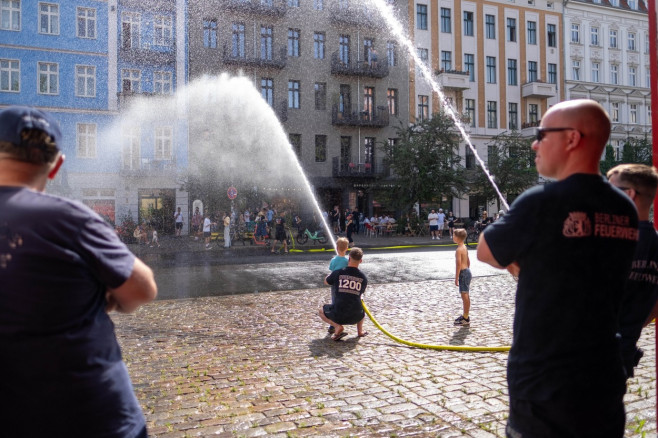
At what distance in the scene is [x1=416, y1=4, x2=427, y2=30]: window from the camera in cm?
4091

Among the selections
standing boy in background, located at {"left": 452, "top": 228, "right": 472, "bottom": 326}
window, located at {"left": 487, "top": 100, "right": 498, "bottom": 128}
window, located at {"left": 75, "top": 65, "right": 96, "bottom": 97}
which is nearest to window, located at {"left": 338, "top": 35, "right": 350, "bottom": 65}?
window, located at {"left": 487, "top": 100, "right": 498, "bottom": 128}

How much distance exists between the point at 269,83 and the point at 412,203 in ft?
43.3

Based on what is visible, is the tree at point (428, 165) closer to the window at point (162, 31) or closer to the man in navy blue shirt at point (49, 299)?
the window at point (162, 31)

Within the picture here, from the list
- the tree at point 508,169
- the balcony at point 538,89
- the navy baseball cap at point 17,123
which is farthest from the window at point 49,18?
the balcony at point 538,89

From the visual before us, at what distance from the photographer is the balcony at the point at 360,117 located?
38156 millimetres

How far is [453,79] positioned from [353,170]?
11004 mm

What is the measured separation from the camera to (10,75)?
3053 cm

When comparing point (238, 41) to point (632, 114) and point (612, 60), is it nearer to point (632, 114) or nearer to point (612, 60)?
point (612, 60)

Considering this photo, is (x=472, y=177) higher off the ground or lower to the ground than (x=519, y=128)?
lower

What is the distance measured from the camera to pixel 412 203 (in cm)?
3372

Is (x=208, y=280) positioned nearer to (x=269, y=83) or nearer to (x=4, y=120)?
(x=4, y=120)

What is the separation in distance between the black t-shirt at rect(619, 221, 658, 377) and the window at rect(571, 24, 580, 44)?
51365 mm

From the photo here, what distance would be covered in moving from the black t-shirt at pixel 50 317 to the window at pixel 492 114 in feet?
146

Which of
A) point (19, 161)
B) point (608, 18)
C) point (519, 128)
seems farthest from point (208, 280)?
point (608, 18)
